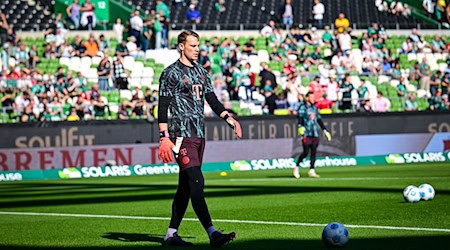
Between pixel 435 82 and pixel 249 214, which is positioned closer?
pixel 249 214

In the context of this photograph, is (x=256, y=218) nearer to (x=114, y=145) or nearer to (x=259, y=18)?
(x=114, y=145)

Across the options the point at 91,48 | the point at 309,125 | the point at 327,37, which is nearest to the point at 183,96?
the point at 309,125

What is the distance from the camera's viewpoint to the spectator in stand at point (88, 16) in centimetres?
3831

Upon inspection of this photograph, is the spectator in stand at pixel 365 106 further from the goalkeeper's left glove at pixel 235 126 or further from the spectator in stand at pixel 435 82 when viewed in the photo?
the goalkeeper's left glove at pixel 235 126

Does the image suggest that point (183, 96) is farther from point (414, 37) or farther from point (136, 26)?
point (414, 37)

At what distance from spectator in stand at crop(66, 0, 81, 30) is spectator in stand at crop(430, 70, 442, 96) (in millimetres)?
13912

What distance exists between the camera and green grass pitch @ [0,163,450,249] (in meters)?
11.0

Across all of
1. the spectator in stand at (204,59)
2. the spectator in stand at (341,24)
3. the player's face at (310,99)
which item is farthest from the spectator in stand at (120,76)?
the spectator in stand at (341,24)

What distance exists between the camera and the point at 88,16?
126ft

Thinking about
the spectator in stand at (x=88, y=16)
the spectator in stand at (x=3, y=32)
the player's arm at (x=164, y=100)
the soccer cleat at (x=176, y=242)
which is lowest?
the soccer cleat at (x=176, y=242)

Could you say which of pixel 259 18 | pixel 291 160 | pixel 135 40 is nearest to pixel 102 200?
pixel 291 160

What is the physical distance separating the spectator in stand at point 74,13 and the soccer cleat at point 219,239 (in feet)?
95.7

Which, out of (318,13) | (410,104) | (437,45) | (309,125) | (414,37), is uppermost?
(318,13)

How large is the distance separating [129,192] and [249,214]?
7432 mm
